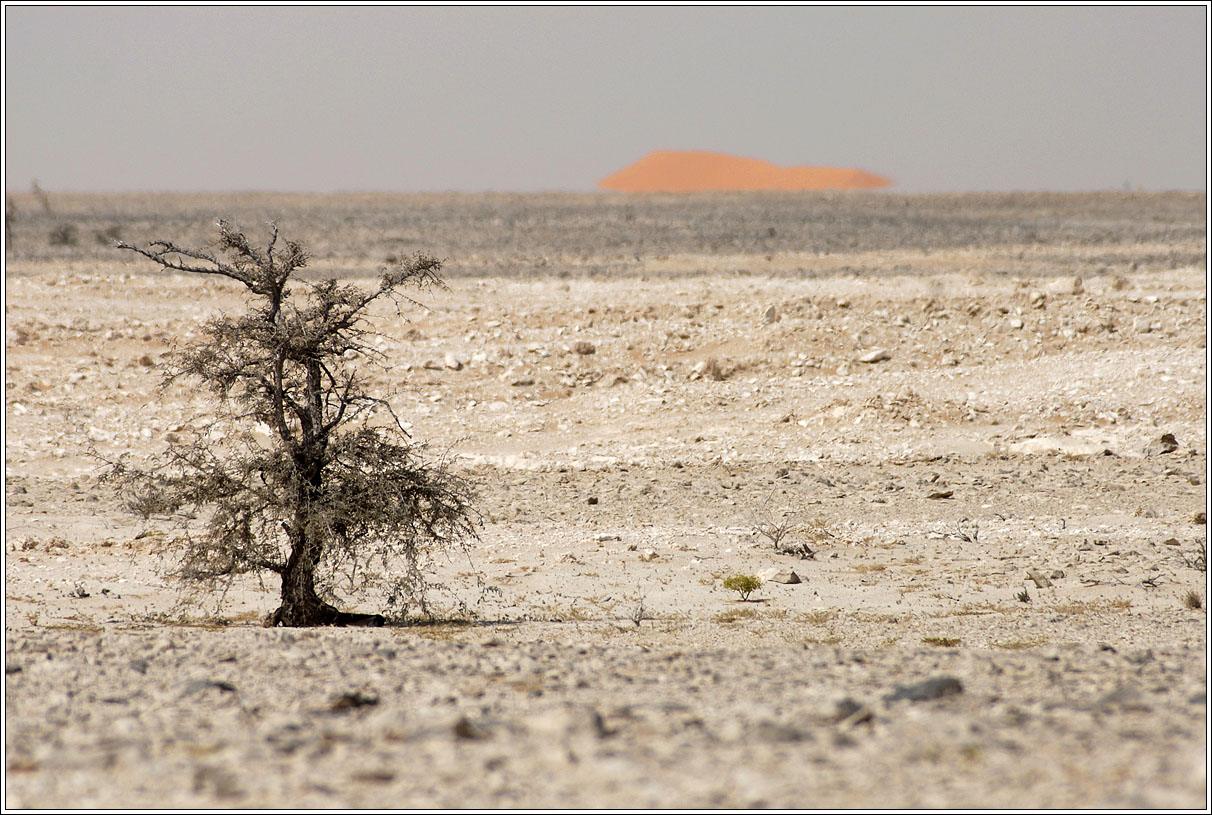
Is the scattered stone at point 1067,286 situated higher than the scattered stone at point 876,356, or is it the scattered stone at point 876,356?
the scattered stone at point 1067,286

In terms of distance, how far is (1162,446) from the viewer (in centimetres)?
1691

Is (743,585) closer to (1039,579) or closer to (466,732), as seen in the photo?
(1039,579)

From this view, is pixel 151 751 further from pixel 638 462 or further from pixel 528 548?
pixel 638 462

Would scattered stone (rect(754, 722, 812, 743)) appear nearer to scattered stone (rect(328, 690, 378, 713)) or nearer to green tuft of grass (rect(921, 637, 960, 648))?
scattered stone (rect(328, 690, 378, 713))

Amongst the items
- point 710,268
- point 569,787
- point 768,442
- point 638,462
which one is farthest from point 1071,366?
point 569,787

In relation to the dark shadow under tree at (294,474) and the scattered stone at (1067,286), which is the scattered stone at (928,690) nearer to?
the dark shadow under tree at (294,474)

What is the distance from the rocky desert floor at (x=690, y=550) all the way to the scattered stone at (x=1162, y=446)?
12cm

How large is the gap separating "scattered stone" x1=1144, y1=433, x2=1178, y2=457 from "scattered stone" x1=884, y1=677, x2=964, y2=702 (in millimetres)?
12724

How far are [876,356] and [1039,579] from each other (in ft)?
32.2

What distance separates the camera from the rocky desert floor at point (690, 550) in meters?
4.63

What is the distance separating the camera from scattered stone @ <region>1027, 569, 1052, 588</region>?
37.1 ft

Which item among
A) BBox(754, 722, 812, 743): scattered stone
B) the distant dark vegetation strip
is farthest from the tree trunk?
the distant dark vegetation strip

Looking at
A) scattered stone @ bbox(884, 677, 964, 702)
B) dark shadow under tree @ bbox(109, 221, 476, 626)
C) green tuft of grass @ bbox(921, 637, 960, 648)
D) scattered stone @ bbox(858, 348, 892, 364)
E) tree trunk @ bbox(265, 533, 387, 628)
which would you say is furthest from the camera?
scattered stone @ bbox(858, 348, 892, 364)

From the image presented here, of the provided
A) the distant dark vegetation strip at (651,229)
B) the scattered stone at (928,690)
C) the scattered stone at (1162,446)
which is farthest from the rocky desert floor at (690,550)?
the distant dark vegetation strip at (651,229)
